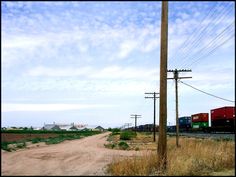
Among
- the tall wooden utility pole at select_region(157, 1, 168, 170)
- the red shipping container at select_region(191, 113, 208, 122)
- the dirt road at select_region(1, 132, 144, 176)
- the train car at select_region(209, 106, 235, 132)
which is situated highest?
the red shipping container at select_region(191, 113, 208, 122)

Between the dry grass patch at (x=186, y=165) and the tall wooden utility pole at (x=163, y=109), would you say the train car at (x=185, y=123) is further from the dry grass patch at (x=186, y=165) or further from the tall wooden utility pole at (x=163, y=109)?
the tall wooden utility pole at (x=163, y=109)

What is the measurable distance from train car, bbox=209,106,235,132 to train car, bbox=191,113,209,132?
848 cm

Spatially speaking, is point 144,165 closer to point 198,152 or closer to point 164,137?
point 164,137

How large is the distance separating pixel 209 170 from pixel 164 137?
2.14m

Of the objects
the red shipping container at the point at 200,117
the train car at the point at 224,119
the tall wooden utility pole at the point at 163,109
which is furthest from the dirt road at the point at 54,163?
the red shipping container at the point at 200,117

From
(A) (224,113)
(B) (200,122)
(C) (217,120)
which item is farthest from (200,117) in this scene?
(A) (224,113)

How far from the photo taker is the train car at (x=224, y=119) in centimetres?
5394

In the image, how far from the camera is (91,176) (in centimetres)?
1540

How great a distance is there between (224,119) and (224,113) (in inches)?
34.2

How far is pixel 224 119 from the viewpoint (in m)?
56.4

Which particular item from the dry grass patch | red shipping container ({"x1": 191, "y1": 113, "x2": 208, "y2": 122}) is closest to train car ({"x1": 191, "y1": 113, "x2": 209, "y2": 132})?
red shipping container ({"x1": 191, "y1": 113, "x2": 208, "y2": 122})

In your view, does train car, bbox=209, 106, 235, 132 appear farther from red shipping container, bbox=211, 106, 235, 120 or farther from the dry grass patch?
the dry grass patch

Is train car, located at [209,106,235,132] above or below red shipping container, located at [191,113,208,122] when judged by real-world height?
below

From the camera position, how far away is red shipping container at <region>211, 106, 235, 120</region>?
54.0 metres
